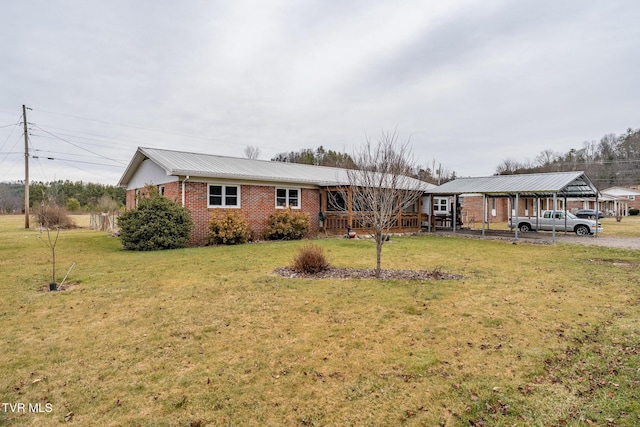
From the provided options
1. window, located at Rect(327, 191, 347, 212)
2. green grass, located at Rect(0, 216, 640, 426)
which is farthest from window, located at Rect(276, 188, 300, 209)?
green grass, located at Rect(0, 216, 640, 426)

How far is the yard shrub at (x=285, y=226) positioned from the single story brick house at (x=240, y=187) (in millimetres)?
495

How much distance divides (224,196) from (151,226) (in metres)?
A: 3.60

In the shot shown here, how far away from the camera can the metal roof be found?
14.7 meters

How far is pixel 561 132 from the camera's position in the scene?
115ft

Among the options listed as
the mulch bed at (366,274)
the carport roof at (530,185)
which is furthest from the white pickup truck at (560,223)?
the mulch bed at (366,274)

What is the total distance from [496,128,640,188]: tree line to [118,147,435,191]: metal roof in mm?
43775

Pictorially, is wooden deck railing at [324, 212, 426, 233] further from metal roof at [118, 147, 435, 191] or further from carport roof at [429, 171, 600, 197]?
carport roof at [429, 171, 600, 197]

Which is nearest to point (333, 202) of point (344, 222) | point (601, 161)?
point (344, 222)

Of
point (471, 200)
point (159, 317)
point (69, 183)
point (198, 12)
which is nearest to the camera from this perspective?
Result: point (159, 317)

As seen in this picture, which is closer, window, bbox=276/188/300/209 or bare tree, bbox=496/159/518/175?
window, bbox=276/188/300/209

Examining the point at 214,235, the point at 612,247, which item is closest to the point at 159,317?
the point at 214,235

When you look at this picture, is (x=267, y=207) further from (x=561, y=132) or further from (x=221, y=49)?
(x=561, y=132)

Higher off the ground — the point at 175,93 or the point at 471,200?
the point at 175,93

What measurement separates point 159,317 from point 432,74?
1567 cm
